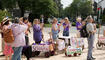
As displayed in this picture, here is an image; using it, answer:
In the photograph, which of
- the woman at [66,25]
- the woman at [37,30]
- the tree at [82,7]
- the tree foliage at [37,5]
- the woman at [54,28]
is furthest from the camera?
the tree at [82,7]

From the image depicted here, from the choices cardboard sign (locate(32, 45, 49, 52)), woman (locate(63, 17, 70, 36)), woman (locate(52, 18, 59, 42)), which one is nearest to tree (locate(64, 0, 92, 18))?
woman (locate(63, 17, 70, 36))

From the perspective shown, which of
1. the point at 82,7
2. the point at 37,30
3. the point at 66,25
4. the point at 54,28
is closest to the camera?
the point at 37,30

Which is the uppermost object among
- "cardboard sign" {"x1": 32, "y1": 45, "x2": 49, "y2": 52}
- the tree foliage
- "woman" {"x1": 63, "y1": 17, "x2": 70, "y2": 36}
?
the tree foliage

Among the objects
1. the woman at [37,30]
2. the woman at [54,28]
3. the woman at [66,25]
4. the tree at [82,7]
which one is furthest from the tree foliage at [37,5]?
the tree at [82,7]

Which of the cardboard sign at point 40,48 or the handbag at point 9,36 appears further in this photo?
the cardboard sign at point 40,48

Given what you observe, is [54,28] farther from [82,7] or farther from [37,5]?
[82,7]

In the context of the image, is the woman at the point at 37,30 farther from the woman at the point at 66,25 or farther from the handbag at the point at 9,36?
the handbag at the point at 9,36

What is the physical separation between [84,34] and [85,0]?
66874mm

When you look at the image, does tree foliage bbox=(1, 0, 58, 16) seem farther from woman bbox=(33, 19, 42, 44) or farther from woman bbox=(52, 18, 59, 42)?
woman bbox=(33, 19, 42, 44)

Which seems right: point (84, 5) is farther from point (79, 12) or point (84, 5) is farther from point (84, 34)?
point (84, 34)

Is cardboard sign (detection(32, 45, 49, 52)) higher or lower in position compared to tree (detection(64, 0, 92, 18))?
lower

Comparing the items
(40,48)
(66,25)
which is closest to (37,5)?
(66,25)

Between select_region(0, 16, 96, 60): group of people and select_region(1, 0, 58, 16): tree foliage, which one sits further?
select_region(1, 0, 58, 16): tree foliage

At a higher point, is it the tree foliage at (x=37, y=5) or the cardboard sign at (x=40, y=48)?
→ the tree foliage at (x=37, y=5)
